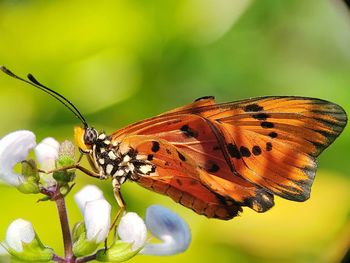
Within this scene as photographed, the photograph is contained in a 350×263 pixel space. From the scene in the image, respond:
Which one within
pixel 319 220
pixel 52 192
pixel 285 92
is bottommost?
pixel 319 220

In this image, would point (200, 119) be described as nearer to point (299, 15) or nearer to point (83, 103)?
point (83, 103)

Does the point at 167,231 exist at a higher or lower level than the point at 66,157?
lower

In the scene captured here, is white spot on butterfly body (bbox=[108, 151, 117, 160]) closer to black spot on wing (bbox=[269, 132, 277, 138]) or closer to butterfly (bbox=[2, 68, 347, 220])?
butterfly (bbox=[2, 68, 347, 220])

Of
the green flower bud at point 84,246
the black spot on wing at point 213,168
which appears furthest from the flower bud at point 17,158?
the black spot on wing at point 213,168

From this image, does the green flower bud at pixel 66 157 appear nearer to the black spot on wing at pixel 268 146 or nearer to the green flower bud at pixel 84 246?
the green flower bud at pixel 84 246

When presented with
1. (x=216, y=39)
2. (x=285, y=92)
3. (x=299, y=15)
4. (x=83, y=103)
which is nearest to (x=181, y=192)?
(x=83, y=103)

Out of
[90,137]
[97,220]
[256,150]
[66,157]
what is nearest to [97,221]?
[97,220]

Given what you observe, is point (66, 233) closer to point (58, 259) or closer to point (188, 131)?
point (58, 259)
